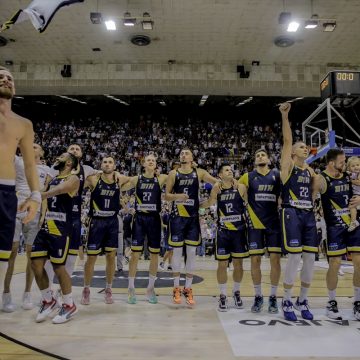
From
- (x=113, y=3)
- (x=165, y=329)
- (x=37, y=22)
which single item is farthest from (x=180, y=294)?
(x=113, y=3)

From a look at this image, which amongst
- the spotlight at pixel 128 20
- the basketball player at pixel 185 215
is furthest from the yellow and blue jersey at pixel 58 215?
the spotlight at pixel 128 20

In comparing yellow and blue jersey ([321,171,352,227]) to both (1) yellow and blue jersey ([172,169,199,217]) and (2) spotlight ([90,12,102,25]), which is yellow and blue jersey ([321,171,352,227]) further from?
(2) spotlight ([90,12,102,25])

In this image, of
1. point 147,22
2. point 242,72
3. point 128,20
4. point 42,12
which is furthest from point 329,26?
point 42,12

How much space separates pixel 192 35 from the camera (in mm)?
13391

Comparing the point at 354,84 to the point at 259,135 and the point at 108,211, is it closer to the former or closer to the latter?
the point at 108,211

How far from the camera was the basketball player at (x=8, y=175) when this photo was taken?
2.53m

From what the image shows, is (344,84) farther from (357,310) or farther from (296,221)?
(357,310)

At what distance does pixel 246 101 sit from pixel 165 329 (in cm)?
1997

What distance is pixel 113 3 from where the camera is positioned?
11656 millimetres

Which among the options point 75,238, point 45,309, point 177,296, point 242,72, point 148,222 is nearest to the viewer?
point 45,309

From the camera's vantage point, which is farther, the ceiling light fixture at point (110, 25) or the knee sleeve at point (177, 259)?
the ceiling light fixture at point (110, 25)

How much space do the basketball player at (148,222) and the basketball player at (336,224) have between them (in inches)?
86.3

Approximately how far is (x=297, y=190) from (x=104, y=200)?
99.1 inches

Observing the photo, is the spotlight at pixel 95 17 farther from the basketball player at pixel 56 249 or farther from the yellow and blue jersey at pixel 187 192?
the basketball player at pixel 56 249
